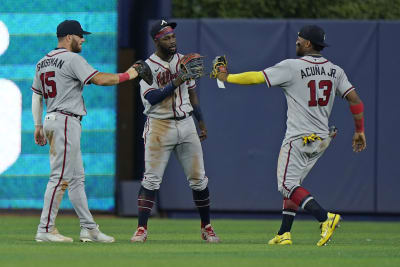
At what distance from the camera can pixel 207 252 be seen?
910cm

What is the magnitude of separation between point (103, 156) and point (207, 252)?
5.98m

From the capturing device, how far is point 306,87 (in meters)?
10.1

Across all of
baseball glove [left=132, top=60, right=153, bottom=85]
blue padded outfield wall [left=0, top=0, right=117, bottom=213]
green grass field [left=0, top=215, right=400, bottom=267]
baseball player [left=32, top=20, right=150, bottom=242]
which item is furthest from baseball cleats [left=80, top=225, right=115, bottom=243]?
blue padded outfield wall [left=0, top=0, right=117, bottom=213]

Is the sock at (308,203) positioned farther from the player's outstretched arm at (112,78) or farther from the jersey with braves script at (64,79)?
the jersey with braves script at (64,79)

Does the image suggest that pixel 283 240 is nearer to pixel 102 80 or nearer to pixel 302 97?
pixel 302 97

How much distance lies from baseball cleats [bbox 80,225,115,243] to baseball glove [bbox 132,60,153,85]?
4.97 ft

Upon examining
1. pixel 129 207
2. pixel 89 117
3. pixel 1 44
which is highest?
pixel 1 44

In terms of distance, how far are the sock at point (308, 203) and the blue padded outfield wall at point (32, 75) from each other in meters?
5.35

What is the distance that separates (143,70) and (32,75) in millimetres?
4983

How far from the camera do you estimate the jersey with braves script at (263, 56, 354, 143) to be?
32.9 ft

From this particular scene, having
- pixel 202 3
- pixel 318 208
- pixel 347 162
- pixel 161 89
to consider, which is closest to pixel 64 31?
pixel 161 89

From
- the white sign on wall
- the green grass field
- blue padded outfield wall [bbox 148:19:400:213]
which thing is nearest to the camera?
the green grass field

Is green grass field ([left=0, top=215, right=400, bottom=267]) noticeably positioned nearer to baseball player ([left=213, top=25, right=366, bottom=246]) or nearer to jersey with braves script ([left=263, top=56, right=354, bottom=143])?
baseball player ([left=213, top=25, right=366, bottom=246])

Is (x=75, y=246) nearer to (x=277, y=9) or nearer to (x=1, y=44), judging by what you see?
(x=1, y=44)
